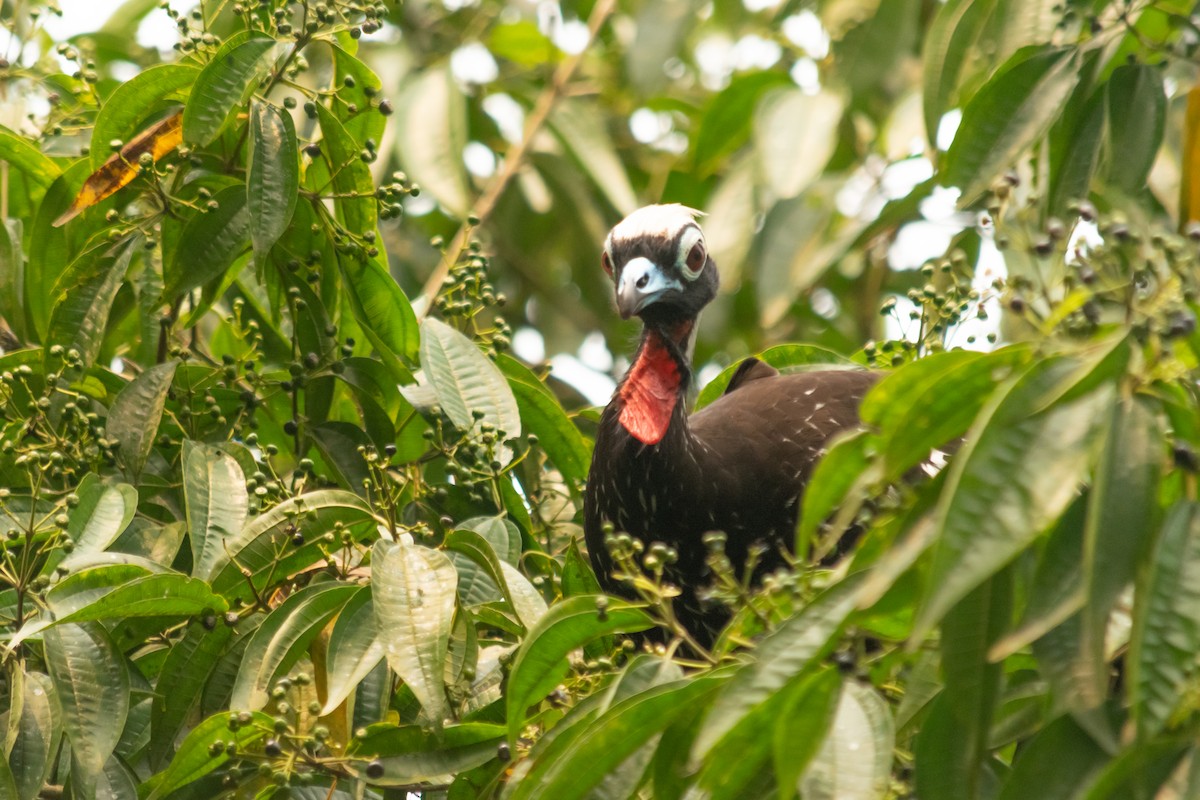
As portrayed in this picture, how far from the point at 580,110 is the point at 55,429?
254 cm

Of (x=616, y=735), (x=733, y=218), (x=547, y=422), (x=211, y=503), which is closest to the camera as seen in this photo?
(x=616, y=735)

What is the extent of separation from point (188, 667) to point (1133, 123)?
62.0 inches

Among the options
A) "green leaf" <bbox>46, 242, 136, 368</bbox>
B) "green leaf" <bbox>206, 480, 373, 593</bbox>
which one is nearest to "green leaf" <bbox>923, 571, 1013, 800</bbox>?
"green leaf" <bbox>206, 480, 373, 593</bbox>

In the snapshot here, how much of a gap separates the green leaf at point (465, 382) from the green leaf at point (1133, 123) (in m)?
1.05

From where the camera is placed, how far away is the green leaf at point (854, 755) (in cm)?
135

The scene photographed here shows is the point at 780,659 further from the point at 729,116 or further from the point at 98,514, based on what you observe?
the point at 729,116

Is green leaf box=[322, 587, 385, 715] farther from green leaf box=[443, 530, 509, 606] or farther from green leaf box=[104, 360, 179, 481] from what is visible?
green leaf box=[104, 360, 179, 481]

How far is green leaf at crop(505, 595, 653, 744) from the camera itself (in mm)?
1687

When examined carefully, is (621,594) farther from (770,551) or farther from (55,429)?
(55,429)

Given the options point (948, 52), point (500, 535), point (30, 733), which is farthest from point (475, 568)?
point (948, 52)

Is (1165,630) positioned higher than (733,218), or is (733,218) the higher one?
(733,218)

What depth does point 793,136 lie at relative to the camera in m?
4.01

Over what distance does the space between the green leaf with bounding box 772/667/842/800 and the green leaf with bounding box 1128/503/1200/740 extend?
0.26 meters

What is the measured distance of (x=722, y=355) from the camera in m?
5.57
